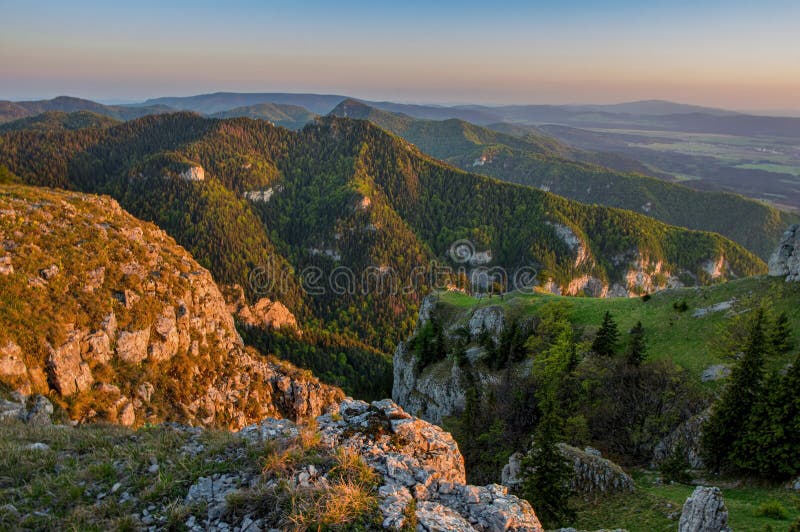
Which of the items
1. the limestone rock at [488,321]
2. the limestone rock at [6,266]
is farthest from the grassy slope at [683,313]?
the limestone rock at [6,266]

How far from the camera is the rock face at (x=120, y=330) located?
48531 mm

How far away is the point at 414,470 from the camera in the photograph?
437 inches

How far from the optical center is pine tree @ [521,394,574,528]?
60.8 ft

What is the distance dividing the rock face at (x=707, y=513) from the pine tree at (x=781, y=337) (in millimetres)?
22118

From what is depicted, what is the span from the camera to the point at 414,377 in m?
66.6

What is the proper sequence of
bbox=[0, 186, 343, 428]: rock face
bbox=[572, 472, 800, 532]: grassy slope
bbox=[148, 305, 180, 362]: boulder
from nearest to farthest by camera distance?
bbox=[572, 472, 800, 532]: grassy slope → bbox=[0, 186, 343, 428]: rock face → bbox=[148, 305, 180, 362]: boulder

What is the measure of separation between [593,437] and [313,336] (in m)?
130

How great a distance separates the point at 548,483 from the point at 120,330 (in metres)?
61.7

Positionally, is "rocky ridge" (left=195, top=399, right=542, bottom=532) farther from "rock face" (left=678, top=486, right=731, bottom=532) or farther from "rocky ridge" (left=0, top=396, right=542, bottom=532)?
"rock face" (left=678, top=486, right=731, bottom=532)

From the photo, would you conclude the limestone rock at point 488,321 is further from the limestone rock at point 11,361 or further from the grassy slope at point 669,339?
the limestone rock at point 11,361

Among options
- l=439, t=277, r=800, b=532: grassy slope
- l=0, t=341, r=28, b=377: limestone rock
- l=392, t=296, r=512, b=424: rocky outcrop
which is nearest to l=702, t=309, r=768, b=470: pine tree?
l=439, t=277, r=800, b=532: grassy slope

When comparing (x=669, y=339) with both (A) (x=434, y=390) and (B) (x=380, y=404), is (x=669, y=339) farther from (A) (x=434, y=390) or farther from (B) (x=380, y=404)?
(B) (x=380, y=404)

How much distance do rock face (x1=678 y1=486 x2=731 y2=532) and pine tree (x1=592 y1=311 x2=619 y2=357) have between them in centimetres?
2729

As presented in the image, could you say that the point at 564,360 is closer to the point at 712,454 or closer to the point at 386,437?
the point at 712,454
